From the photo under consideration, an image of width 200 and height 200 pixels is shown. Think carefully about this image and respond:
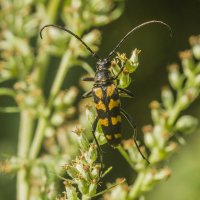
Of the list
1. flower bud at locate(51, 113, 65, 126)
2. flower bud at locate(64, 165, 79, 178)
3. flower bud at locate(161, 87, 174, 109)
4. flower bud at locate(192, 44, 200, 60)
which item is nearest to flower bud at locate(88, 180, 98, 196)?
flower bud at locate(64, 165, 79, 178)

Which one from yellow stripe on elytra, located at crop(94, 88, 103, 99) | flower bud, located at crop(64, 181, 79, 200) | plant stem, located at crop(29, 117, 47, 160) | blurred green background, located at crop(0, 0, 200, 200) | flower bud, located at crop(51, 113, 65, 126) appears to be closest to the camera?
flower bud, located at crop(64, 181, 79, 200)

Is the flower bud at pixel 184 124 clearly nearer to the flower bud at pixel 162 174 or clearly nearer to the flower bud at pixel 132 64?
the flower bud at pixel 162 174

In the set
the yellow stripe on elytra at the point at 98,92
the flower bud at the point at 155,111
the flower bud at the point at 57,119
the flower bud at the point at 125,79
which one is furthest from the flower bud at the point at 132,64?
the flower bud at the point at 57,119

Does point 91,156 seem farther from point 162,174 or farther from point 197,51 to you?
point 197,51

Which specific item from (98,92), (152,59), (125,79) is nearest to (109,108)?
(98,92)

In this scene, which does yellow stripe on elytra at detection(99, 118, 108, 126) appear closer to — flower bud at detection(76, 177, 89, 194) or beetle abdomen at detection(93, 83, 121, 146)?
beetle abdomen at detection(93, 83, 121, 146)

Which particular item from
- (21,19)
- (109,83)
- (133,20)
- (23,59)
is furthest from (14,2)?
(133,20)
